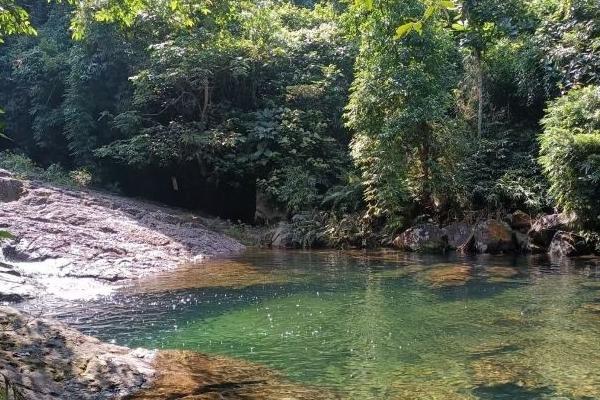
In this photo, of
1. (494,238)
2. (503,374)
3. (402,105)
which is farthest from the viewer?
(402,105)

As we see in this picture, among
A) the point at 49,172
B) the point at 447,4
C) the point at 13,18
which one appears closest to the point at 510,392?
the point at 447,4

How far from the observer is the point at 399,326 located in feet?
24.5

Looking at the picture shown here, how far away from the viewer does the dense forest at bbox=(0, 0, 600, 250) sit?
627 inches

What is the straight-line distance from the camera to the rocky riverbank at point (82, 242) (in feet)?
34.3

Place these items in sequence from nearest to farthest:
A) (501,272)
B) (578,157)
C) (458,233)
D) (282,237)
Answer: (501,272) < (578,157) < (458,233) < (282,237)

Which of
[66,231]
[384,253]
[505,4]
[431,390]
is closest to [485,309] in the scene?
[431,390]

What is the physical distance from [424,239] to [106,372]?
39.0 feet

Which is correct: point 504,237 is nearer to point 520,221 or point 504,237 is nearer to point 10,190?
point 520,221

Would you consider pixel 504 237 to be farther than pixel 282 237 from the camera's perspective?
No

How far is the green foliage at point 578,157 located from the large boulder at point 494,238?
159 cm

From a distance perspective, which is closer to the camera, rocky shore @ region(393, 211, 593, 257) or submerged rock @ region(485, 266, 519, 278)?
submerged rock @ region(485, 266, 519, 278)

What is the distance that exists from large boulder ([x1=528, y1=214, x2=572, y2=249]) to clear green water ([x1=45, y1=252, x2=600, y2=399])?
2.46 meters

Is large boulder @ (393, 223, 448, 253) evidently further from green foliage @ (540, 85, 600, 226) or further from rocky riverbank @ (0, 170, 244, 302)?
rocky riverbank @ (0, 170, 244, 302)

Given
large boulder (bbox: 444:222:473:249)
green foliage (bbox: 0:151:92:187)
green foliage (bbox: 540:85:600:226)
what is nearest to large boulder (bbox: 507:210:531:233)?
large boulder (bbox: 444:222:473:249)
